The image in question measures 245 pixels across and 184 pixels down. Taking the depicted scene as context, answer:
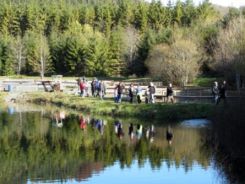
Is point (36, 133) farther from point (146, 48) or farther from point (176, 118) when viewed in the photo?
point (146, 48)

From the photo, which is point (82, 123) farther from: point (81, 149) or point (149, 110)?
point (81, 149)

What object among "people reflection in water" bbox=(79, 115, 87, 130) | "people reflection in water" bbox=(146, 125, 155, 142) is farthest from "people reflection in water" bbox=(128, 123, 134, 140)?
"people reflection in water" bbox=(79, 115, 87, 130)

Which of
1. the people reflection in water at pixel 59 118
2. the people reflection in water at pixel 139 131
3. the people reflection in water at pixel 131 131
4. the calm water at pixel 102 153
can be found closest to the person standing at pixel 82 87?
the people reflection in water at pixel 59 118

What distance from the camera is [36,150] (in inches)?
1020

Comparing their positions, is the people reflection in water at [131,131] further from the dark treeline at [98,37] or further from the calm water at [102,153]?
the dark treeline at [98,37]

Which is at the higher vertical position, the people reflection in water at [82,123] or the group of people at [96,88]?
the group of people at [96,88]

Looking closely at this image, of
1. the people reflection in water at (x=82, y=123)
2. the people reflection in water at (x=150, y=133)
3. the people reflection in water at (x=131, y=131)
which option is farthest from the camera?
the people reflection in water at (x=82, y=123)

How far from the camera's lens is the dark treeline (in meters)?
81.1

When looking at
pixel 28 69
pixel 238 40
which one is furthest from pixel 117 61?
pixel 238 40

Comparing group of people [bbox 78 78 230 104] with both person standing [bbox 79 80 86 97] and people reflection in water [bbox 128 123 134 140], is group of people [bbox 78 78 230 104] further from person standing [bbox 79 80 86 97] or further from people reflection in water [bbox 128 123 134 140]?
people reflection in water [bbox 128 123 134 140]

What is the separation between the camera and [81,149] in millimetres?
26297

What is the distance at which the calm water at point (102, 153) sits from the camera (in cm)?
2050

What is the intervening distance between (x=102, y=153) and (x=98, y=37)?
75.8 metres

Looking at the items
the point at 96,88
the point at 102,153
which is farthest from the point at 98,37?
the point at 102,153
